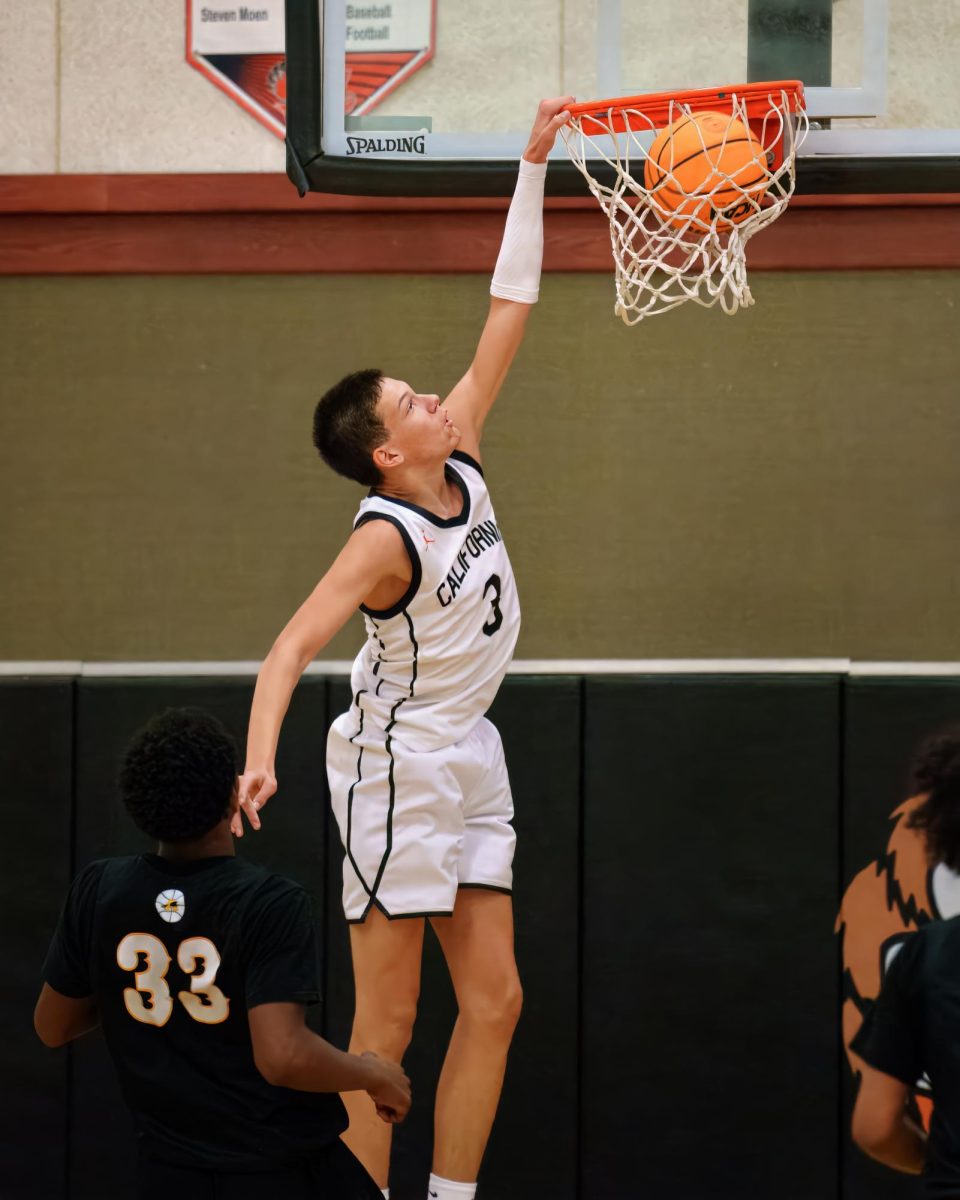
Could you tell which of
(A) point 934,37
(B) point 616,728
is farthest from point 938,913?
(A) point 934,37

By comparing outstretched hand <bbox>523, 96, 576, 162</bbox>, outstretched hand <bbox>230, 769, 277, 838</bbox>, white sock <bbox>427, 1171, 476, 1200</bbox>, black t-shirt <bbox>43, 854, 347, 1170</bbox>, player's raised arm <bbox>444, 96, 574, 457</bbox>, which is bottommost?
white sock <bbox>427, 1171, 476, 1200</bbox>

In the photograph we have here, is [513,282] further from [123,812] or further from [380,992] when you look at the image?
[123,812]

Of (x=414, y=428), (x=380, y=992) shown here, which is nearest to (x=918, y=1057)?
(x=380, y=992)

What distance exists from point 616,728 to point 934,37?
205 centimetres

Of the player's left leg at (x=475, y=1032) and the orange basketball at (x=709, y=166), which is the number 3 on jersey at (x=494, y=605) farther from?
the orange basketball at (x=709, y=166)

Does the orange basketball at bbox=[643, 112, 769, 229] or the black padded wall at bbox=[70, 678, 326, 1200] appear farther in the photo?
the black padded wall at bbox=[70, 678, 326, 1200]

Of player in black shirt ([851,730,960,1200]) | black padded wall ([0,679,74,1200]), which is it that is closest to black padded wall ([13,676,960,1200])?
black padded wall ([0,679,74,1200])

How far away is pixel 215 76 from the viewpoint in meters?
4.75

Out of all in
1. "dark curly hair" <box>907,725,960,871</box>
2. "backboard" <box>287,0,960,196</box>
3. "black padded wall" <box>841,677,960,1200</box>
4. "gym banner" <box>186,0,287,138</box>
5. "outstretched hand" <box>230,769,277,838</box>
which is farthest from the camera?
"gym banner" <box>186,0,287,138</box>

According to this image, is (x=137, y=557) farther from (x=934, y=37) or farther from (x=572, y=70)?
(x=934, y=37)

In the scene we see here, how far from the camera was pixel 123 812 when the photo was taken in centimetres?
457

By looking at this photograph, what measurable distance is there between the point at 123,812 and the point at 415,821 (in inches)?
52.8

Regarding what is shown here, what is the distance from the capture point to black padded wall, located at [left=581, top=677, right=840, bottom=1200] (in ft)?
14.5

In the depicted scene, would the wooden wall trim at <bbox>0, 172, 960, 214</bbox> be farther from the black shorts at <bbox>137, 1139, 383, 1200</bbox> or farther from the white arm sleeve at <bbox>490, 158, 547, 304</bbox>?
the black shorts at <bbox>137, 1139, 383, 1200</bbox>
